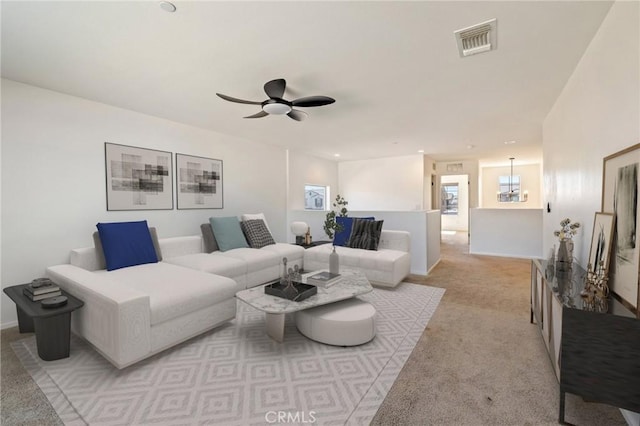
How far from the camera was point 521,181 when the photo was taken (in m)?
9.69

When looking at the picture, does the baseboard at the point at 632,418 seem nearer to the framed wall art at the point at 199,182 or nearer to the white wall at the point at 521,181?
the framed wall art at the point at 199,182

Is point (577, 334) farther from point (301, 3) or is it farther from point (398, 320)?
point (301, 3)

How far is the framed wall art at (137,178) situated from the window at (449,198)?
10670 mm

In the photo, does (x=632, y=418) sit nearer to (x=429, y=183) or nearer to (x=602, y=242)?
(x=602, y=242)

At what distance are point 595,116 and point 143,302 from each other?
3.64m

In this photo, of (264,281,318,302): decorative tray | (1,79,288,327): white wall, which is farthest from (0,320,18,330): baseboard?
(264,281,318,302): decorative tray

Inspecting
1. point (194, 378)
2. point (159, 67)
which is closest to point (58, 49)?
point (159, 67)

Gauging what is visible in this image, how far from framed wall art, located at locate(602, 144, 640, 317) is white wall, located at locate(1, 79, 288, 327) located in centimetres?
469

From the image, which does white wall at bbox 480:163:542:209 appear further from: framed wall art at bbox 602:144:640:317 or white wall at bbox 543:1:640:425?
framed wall art at bbox 602:144:640:317

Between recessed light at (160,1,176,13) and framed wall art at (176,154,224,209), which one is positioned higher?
recessed light at (160,1,176,13)

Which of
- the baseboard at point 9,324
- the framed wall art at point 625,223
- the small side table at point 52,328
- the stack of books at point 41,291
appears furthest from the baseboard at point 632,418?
the baseboard at point 9,324

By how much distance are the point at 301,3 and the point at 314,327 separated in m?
2.39

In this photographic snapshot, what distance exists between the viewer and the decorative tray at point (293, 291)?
7.91 ft

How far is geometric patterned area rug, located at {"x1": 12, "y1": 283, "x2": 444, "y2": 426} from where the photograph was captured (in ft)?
5.20
